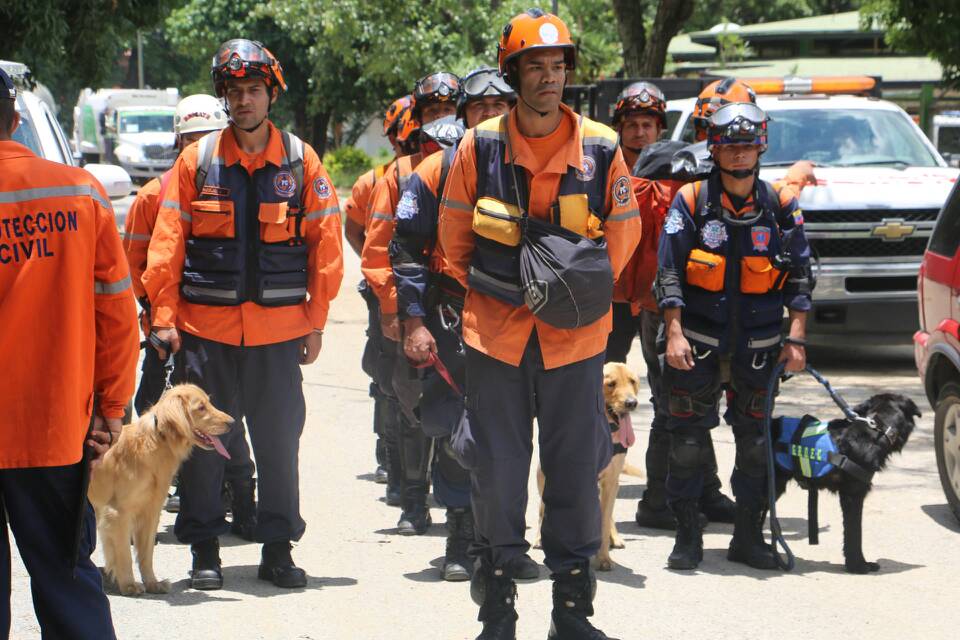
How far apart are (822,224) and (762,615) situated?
6.45 metres

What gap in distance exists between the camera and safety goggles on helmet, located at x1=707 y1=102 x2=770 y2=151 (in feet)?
20.8

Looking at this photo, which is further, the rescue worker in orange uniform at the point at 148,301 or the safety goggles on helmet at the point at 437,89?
the safety goggles on helmet at the point at 437,89

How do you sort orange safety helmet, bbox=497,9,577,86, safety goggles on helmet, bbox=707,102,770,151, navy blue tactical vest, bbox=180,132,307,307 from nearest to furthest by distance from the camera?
orange safety helmet, bbox=497,9,577,86 < navy blue tactical vest, bbox=180,132,307,307 < safety goggles on helmet, bbox=707,102,770,151

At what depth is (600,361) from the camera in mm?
5309

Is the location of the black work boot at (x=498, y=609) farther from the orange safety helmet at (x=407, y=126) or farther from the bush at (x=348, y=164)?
the bush at (x=348, y=164)

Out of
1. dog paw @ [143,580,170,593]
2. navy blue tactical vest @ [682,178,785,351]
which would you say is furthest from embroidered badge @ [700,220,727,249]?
dog paw @ [143,580,170,593]

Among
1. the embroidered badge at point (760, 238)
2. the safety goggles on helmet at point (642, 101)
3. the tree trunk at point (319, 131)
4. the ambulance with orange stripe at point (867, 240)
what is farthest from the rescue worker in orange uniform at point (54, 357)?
the tree trunk at point (319, 131)

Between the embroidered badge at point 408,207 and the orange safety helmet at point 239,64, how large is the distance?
77cm

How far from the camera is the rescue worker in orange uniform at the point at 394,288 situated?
22.7 feet

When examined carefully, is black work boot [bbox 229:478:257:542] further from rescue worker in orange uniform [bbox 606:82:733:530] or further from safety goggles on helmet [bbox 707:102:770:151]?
safety goggles on helmet [bbox 707:102:770:151]

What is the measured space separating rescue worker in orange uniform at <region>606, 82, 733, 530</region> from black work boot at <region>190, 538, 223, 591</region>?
7.40 ft

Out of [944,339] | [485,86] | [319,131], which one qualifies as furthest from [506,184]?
[319,131]

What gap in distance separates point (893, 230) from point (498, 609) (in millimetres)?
7541

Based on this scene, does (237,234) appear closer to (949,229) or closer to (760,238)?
(760,238)
